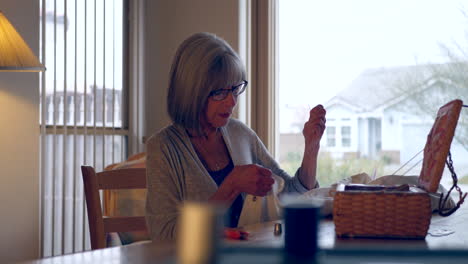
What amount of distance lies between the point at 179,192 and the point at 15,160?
1335mm

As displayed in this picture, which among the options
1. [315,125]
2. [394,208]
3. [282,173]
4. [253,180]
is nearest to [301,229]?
[394,208]

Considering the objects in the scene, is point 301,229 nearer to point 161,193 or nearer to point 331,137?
point 161,193

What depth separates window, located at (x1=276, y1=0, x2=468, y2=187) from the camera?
2.73 meters

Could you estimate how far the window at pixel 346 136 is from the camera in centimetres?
302

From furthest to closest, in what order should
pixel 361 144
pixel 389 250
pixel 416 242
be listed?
pixel 361 144 → pixel 416 242 → pixel 389 250

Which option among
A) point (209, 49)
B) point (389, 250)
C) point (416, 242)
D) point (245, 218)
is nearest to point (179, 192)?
point (245, 218)

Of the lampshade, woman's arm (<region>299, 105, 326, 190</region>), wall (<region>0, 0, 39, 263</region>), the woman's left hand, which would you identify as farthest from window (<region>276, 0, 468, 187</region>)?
the lampshade

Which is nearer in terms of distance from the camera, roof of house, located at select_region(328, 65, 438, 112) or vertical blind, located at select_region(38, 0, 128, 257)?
roof of house, located at select_region(328, 65, 438, 112)

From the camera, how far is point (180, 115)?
182 centimetres

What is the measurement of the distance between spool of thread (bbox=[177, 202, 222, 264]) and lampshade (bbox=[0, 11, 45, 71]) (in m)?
2.18

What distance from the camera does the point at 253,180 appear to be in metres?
1.56

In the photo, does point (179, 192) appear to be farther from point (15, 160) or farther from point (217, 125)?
point (15, 160)

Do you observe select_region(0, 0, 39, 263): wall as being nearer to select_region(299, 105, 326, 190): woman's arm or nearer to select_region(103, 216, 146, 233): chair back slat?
select_region(103, 216, 146, 233): chair back slat

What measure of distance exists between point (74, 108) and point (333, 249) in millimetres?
2721
